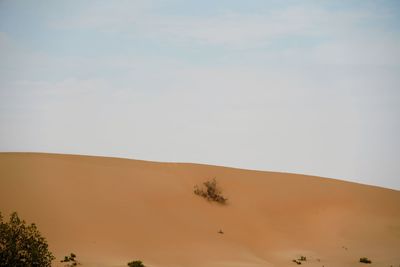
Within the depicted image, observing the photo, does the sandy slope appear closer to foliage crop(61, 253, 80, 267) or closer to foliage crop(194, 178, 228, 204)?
foliage crop(61, 253, 80, 267)

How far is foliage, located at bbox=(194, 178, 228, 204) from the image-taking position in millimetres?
26141

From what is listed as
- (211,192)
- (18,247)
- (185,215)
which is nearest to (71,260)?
(18,247)

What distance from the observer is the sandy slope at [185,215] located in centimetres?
1941

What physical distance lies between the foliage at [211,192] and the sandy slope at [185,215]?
1.70ft

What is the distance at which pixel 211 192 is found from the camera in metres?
26.5

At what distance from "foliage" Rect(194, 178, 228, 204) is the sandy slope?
519 mm

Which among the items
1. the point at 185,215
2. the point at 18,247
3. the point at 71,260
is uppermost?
the point at 185,215

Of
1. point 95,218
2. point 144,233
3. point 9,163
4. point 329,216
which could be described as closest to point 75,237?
point 95,218

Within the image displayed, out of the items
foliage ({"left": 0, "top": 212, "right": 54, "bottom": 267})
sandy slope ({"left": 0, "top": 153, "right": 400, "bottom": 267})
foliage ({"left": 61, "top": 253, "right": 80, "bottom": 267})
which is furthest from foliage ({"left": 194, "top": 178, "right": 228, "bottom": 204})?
foliage ({"left": 0, "top": 212, "right": 54, "bottom": 267})

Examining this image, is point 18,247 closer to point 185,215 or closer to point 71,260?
point 71,260

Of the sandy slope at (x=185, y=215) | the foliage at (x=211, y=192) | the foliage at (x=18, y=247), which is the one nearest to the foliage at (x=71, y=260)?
the sandy slope at (x=185, y=215)

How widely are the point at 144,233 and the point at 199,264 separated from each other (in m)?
3.25

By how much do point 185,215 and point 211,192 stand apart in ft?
10.8

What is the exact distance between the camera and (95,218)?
20.5 metres
